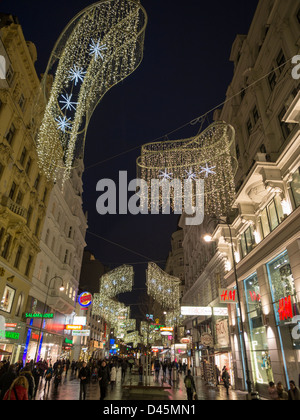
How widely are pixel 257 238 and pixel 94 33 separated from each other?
1614cm

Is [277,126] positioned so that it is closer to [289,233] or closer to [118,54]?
[289,233]

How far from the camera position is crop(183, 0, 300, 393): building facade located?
14.6m

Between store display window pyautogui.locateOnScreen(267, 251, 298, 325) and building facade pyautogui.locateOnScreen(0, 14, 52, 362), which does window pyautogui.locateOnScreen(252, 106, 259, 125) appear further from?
building facade pyautogui.locateOnScreen(0, 14, 52, 362)

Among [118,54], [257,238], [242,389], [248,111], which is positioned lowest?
[242,389]

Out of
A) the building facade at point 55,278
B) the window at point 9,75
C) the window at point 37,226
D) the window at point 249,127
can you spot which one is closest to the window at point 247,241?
the window at point 249,127

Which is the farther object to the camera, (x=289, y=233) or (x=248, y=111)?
(x=248, y=111)

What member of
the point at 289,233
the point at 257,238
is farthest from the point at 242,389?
the point at 289,233

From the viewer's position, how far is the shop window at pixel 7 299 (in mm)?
22197

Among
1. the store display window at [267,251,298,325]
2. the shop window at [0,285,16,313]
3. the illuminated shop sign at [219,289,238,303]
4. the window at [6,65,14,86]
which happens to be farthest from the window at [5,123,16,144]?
the store display window at [267,251,298,325]

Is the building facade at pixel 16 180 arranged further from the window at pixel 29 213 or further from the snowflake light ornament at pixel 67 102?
the snowflake light ornament at pixel 67 102

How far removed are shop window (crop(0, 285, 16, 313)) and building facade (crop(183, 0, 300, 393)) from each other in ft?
60.3

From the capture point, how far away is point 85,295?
38.8 metres
